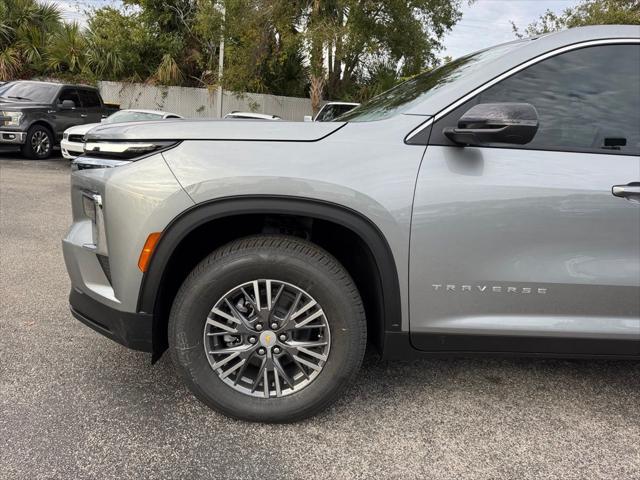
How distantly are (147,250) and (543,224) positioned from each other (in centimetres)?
171

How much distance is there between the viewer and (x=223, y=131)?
2.30m

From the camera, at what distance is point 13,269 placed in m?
4.46

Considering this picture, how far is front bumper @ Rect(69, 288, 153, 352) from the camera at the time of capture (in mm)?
2312

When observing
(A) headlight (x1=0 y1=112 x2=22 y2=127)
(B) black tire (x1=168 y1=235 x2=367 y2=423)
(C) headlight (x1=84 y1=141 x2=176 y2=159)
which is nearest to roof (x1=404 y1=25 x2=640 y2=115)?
(B) black tire (x1=168 y1=235 x2=367 y2=423)

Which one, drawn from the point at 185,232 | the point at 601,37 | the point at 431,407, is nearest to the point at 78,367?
the point at 185,232

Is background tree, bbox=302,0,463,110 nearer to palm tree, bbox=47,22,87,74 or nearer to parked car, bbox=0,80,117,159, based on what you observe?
parked car, bbox=0,80,117,159

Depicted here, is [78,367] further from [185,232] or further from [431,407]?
[431,407]

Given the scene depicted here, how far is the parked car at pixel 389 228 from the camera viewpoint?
220 centimetres

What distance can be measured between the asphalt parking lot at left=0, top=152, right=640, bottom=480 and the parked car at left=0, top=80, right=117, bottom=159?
31.6 ft

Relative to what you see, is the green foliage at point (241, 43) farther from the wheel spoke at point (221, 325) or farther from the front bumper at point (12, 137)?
the wheel spoke at point (221, 325)

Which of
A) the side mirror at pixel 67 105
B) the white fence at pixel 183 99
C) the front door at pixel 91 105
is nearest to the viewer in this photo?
the side mirror at pixel 67 105

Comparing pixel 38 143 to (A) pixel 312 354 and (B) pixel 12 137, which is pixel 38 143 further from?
(A) pixel 312 354

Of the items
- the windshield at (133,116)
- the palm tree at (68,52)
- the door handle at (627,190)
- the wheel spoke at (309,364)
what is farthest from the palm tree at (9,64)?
the door handle at (627,190)

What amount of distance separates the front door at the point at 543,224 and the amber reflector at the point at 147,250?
3.63ft
